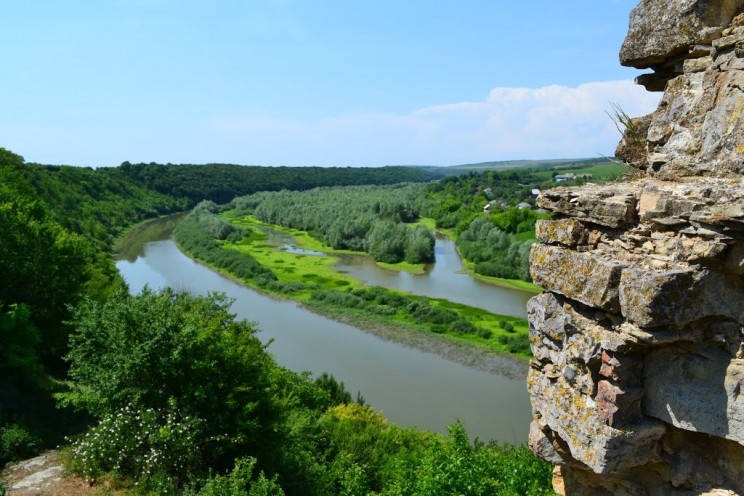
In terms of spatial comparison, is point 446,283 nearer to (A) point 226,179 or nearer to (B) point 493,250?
(B) point 493,250

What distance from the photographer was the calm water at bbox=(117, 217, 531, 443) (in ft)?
57.0

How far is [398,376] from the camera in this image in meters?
→ 20.7

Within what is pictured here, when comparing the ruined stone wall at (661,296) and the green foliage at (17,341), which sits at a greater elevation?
the ruined stone wall at (661,296)

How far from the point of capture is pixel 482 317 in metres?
27.5

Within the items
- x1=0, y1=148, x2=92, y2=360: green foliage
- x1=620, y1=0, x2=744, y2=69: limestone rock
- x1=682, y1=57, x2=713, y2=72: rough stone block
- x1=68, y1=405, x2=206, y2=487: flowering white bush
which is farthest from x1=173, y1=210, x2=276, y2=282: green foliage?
x1=682, y1=57, x2=713, y2=72: rough stone block

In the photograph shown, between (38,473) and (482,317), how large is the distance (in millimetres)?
21131

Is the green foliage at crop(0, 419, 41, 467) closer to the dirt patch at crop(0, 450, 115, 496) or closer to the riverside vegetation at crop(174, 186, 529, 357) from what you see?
the dirt patch at crop(0, 450, 115, 496)

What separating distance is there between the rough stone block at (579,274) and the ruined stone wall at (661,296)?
12 mm

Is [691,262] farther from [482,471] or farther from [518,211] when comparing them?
[518,211]

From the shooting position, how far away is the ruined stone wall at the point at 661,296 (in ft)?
13.1

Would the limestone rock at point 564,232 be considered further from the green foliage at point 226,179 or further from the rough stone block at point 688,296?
the green foliage at point 226,179

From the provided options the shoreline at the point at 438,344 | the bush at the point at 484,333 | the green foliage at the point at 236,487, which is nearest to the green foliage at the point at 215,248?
the shoreline at the point at 438,344

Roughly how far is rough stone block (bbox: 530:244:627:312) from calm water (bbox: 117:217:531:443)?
12.4 meters

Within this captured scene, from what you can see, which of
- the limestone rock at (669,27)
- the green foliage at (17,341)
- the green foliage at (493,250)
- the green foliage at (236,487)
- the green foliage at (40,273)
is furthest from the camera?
the green foliage at (493,250)
